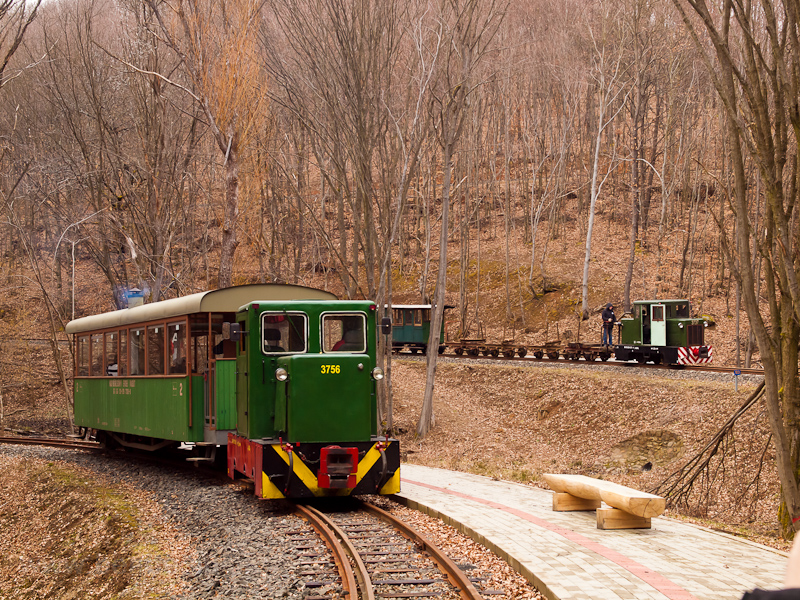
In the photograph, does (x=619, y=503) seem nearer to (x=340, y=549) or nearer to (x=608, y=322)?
(x=340, y=549)

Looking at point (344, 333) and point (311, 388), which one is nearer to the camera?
point (311, 388)

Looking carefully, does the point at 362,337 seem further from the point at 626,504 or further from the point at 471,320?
the point at 471,320

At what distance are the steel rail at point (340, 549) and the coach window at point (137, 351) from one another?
5857 mm

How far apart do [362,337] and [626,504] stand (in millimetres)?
4240

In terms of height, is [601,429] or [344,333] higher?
[344,333]

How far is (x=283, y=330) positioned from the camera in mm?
11094

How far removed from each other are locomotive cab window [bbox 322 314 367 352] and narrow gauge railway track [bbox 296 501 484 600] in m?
Result: 2.43

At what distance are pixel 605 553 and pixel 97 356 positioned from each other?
13504 mm

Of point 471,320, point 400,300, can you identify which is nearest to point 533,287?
point 471,320

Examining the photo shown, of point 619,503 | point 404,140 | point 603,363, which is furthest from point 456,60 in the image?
point 619,503

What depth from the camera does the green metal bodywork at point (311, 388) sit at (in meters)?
10.6

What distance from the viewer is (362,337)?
11086 millimetres

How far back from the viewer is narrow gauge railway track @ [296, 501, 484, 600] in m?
6.57

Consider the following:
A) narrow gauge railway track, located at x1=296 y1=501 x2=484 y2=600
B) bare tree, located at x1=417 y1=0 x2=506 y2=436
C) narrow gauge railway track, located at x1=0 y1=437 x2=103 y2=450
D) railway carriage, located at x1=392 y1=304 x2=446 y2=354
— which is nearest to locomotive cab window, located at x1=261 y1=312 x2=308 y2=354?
narrow gauge railway track, located at x1=296 y1=501 x2=484 y2=600
